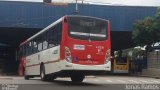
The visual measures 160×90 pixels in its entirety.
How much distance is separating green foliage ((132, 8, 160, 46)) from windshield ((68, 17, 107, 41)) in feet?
72.6

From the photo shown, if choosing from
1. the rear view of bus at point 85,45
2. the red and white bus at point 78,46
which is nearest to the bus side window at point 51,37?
the red and white bus at point 78,46

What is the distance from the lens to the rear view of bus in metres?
22.0

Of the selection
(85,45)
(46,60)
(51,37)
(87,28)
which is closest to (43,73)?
(46,60)

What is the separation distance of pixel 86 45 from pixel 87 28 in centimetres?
85

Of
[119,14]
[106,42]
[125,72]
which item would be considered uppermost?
[119,14]

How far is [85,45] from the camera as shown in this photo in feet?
73.5

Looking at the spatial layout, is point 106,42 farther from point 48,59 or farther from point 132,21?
point 132,21

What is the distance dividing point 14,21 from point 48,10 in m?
3.34

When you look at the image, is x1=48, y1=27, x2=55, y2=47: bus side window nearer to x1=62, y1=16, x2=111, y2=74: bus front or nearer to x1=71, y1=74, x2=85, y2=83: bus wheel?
x1=62, y1=16, x2=111, y2=74: bus front

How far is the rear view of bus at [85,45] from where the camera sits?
22.0 meters

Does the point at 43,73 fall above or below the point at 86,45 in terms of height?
below

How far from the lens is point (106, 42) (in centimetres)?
2286

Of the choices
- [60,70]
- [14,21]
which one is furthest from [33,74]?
[14,21]

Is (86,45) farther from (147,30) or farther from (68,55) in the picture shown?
(147,30)
